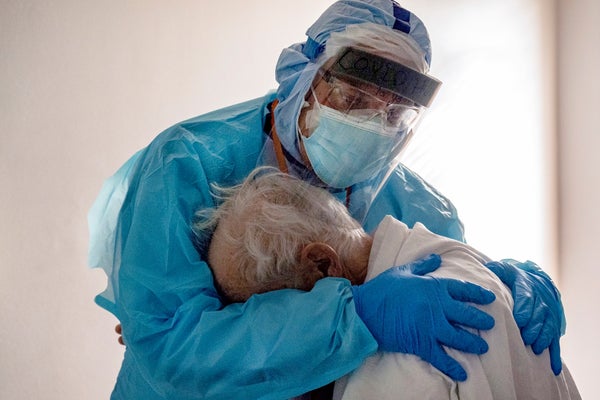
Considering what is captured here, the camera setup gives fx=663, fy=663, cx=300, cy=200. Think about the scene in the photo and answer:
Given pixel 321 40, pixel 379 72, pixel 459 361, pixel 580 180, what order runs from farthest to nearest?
pixel 580 180
pixel 321 40
pixel 379 72
pixel 459 361

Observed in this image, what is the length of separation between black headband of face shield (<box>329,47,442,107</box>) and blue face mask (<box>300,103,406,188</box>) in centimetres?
8

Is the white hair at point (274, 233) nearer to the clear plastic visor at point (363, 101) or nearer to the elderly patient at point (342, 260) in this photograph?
the elderly patient at point (342, 260)

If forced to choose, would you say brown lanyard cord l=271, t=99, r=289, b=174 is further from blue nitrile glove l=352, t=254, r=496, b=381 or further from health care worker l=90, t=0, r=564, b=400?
blue nitrile glove l=352, t=254, r=496, b=381

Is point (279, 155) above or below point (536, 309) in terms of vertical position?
above

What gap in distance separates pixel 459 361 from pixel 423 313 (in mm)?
87

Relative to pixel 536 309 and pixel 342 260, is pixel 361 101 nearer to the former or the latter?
pixel 342 260

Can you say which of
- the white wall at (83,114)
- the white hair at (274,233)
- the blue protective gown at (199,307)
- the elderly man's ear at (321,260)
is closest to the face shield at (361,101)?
the blue protective gown at (199,307)

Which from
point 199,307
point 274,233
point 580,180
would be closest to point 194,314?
point 199,307

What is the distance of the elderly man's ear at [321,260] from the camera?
1000 mm

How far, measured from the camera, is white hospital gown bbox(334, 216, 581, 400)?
0.88 meters

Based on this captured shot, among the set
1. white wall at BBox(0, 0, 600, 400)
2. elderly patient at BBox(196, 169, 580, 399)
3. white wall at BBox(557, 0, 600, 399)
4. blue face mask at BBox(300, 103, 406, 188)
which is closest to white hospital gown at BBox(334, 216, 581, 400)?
elderly patient at BBox(196, 169, 580, 399)

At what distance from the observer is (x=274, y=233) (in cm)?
100

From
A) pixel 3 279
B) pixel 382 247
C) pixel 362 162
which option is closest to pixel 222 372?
pixel 382 247

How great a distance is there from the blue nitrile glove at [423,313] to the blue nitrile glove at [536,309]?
0.34 ft
